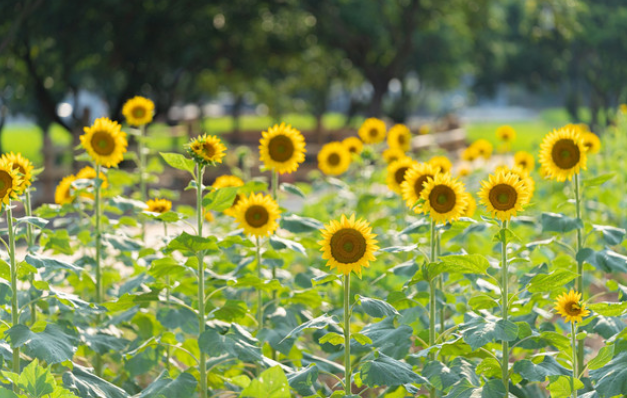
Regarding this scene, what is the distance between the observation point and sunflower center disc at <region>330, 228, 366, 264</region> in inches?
131

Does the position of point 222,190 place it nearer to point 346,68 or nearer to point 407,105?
point 346,68

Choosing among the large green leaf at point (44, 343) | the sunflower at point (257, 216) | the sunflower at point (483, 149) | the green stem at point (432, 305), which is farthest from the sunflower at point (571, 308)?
the sunflower at point (483, 149)

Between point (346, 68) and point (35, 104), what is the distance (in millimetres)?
10539

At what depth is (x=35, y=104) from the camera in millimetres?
16859

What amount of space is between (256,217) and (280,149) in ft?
1.88

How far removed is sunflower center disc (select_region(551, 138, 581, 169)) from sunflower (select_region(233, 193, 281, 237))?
1284mm

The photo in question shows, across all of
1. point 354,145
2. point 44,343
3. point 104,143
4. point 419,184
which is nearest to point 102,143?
point 104,143

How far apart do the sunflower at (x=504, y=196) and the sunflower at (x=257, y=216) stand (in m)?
1.03

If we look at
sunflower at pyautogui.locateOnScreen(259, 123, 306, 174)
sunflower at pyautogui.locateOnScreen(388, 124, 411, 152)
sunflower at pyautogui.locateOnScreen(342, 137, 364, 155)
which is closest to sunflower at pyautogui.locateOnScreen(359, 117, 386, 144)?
sunflower at pyautogui.locateOnScreen(342, 137, 364, 155)

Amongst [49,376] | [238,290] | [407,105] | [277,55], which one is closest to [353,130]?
[277,55]

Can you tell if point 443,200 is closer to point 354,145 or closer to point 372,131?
point 354,145

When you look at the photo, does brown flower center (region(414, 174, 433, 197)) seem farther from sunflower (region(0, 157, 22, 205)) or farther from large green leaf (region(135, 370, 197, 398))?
sunflower (region(0, 157, 22, 205))

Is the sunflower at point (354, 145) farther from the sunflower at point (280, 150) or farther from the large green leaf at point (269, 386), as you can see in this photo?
the large green leaf at point (269, 386)

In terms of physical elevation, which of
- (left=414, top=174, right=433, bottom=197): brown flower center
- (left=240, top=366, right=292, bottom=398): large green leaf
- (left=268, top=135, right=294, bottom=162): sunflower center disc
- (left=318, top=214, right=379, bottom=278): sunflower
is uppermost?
(left=268, top=135, right=294, bottom=162): sunflower center disc
